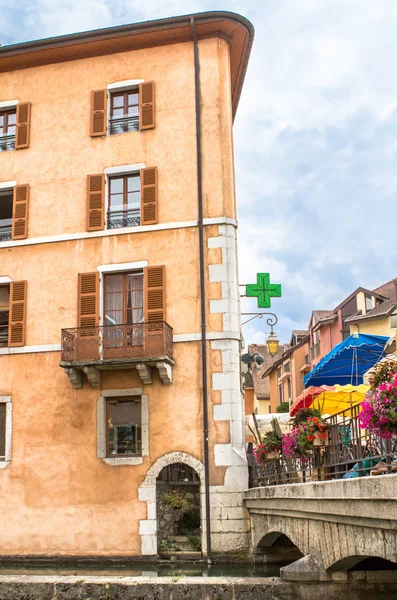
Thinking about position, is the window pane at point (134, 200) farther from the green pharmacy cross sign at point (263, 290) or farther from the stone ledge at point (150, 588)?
the stone ledge at point (150, 588)

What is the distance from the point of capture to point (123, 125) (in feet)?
67.3

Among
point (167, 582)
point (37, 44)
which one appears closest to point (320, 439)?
point (167, 582)

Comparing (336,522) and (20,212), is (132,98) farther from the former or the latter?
(336,522)

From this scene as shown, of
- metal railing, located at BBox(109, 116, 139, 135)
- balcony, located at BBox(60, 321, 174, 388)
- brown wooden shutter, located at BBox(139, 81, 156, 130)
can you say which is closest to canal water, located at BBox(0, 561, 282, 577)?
balcony, located at BBox(60, 321, 174, 388)

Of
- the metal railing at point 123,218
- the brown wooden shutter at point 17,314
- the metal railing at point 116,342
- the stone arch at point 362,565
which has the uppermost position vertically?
the metal railing at point 123,218

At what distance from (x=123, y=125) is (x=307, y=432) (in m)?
12.4

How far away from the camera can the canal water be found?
15.2 m

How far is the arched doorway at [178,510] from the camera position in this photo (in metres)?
17.2

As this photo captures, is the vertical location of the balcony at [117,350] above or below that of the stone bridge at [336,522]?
above

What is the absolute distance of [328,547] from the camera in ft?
30.7

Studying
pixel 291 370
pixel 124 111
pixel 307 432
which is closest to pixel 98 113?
pixel 124 111

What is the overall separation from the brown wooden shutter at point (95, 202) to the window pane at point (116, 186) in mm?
368

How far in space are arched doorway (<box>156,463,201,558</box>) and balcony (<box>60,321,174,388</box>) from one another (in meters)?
2.50

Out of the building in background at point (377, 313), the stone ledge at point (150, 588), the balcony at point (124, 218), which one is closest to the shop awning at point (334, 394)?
the stone ledge at point (150, 588)
